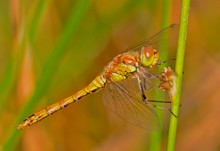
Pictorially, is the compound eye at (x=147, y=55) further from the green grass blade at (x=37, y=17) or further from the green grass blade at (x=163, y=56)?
the green grass blade at (x=37, y=17)

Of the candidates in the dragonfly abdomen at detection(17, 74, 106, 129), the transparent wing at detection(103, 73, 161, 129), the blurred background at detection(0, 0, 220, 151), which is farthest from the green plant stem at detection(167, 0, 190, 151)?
the blurred background at detection(0, 0, 220, 151)

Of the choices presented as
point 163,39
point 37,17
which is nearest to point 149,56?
point 163,39

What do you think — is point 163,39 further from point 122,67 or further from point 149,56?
point 122,67

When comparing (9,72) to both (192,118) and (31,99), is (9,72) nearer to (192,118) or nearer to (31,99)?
(31,99)

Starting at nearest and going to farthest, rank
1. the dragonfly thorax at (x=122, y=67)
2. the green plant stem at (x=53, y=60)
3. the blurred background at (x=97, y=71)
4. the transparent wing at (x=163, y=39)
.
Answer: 1. the transparent wing at (x=163, y=39)
2. the green plant stem at (x=53, y=60)
3. the dragonfly thorax at (x=122, y=67)
4. the blurred background at (x=97, y=71)

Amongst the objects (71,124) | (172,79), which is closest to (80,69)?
(71,124)

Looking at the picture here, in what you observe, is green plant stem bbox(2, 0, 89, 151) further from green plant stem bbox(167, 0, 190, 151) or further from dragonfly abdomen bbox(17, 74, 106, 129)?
green plant stem bbox(167, 0, 190, 151)

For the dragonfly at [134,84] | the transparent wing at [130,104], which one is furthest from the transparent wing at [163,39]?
the transparent wing at [130,104]
